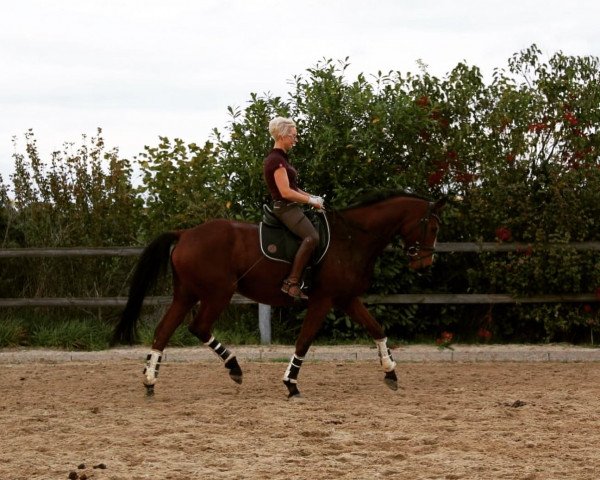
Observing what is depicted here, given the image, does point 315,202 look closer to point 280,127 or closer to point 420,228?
point 280,127

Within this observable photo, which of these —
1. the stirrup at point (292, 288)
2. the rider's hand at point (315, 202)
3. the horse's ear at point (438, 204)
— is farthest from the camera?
the horse's ear at point (438, 204)

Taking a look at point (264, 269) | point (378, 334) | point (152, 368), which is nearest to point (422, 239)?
point (378, 334)

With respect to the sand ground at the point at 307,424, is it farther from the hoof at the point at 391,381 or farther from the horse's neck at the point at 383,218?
the horse's neck at the point at 383,218

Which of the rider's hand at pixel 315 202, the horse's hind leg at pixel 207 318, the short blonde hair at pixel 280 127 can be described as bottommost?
the horse's hind leg at pixel 207 318

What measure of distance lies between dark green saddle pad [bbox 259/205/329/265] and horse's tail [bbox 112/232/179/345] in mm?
948

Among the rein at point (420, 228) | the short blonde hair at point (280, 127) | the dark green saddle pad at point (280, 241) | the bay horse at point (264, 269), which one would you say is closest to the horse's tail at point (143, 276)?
the bay horse at point (264, 269)

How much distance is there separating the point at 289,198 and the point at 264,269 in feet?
2.83

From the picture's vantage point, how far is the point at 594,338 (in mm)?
15289

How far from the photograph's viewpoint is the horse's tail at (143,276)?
35.2 ft

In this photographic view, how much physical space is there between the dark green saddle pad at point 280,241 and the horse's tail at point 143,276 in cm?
95

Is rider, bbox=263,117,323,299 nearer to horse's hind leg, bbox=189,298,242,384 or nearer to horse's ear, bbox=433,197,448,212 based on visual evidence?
horse's hind leg, bbox=189,298,242,384

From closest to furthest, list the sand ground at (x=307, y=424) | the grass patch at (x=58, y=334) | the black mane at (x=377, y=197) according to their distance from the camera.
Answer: the sand ground at (x=307, y=424)
the black mane at (x=377, y=197)
the grass patch at (x=58, y=334)

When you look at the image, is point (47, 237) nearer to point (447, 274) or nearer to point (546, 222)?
point (447, 274)

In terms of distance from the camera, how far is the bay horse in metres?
10.4
